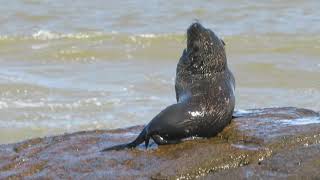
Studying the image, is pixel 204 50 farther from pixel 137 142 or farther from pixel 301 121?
pixel 137 142

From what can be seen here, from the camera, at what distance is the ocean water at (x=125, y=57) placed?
968 centimetres

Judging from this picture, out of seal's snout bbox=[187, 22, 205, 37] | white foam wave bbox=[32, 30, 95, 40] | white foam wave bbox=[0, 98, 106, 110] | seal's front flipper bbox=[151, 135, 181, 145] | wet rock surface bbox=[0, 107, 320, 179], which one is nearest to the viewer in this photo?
wet rock surface bbox=[0, 107, 320, 179]

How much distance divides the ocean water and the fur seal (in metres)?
3.22

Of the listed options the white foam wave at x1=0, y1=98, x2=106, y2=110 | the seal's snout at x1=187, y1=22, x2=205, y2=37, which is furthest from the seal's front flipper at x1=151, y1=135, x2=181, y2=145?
the white foam wave at x1=0, y1=98, x2=106, y2=110

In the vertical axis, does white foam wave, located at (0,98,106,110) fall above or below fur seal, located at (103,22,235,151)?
below

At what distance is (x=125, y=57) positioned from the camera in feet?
44.9

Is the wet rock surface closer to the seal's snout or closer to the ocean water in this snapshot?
the seal's snout

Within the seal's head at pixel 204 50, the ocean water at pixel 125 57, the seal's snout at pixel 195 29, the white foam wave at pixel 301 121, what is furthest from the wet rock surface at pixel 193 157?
the ocean water at pixel 125 57

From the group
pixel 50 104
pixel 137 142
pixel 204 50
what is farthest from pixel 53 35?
pixel 137 142

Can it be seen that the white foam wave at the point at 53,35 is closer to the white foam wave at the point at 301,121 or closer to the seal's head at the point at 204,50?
the seal's head at the point at 204,50

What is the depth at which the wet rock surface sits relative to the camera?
13.8 ft

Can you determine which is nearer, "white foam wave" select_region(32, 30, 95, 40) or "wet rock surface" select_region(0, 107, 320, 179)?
"wet rock surface" select_region(0, 107, 320, 179)

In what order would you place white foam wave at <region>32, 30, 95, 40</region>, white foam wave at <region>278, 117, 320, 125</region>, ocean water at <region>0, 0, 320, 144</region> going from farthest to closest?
white foam wave at <region>32, 30, 95, 40</region> < ocean water at <region>0, 0, 320, 144</region> < white foam wave at <region>278, 117, 320, 125</region>

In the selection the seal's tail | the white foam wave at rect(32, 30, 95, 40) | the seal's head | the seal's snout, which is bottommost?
the white foam wave at rect(32, 30, 95, 40)
